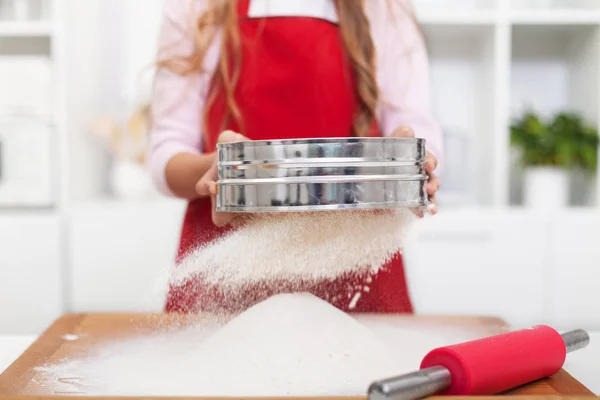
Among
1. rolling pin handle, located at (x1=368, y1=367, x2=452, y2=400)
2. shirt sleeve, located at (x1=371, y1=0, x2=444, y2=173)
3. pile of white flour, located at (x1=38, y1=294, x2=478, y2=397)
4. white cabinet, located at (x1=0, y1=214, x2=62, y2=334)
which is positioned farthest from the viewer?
white cabinet, located at (x1=0, y1=214, x2=62, y2=334)

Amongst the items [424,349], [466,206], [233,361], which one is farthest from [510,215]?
[233,361]

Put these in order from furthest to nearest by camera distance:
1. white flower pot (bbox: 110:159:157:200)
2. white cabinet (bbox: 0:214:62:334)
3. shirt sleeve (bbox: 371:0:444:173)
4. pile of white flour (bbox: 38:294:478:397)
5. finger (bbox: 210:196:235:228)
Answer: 1. white flower pot (bbox: 110:159:157:200)
2. white cabinet (bbox: 0:214:62:334)
3. shirt sleeve (bbox: 371:0:444:173)
4. finger (bbox: 210:196:235:228)
5. pile of white flour (bbox: 38:294:478:397)

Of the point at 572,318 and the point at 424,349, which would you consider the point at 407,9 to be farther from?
the point at 572,318

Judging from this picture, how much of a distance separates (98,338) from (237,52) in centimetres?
47

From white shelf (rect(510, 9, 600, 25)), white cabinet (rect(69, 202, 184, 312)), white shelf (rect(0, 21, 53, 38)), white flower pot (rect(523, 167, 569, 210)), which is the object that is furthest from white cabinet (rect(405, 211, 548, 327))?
white shelf (rect(0, 21, 53, 38))

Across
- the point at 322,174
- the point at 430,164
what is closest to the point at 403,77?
the point at 430,164

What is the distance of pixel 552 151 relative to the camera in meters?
2.02

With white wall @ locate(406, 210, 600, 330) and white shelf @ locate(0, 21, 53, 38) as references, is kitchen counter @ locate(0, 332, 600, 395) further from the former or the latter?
white shelf @ locate(0, 21, 53, 38)

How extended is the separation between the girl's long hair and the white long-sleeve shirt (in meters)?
0.01

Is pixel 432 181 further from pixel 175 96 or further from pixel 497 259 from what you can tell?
pixel 497 259

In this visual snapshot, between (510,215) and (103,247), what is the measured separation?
110 centimetres

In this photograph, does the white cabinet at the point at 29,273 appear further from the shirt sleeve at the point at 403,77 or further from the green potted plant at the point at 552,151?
the green potted plant at the point at 552,151

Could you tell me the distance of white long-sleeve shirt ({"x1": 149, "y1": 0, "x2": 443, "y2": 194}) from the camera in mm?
1010

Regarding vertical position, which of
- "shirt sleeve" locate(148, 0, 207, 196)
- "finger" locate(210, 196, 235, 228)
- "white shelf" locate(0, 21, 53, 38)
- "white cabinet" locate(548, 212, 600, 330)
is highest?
"white shelf" locate(0, 21, 53, 38)
